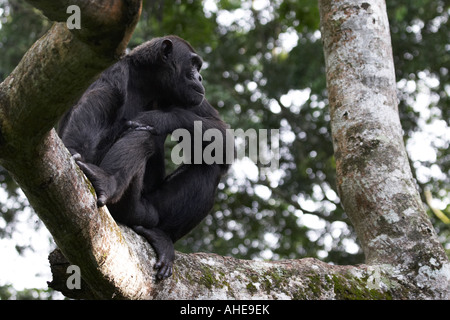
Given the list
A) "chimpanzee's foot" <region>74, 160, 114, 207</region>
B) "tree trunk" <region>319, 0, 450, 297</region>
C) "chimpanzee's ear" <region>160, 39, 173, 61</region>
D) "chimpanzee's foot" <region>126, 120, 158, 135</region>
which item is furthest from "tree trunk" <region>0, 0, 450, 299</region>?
"chimpanzee's ear" <region>160, 39, 173, 61</region>

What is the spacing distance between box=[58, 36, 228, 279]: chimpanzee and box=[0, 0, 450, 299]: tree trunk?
446 mm

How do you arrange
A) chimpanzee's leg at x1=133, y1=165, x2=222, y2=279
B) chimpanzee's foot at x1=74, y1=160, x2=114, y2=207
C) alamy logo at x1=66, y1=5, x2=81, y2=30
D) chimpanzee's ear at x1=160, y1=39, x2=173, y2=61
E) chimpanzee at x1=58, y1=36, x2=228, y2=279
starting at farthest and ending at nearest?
chimpanzee's ear at x1=160, y1=39, x2=173, y2=61 → chimpanzee's leg at x1=133, y1=165, x2=222, y2=279 → chimpanzee at x1=58, y1=36, x2=228, y2=279 → chimpanzee's foot at x1=74, y1=160, x2=114, y2=207 → alamy logo at x1=66, y1=5, x2=81, y2=30

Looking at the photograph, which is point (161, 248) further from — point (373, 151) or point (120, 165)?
point (373, 151)

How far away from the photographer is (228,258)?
499 cm

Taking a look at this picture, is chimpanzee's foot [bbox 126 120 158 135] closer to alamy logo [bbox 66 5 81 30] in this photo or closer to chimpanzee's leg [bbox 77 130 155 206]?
chimpanzee's leg [bbox 77 130 155 206]

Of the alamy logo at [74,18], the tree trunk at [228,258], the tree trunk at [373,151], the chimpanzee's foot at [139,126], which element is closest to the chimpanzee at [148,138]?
the chimpanzee's foot at [139,126]

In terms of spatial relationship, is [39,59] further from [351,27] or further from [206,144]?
[351,27]

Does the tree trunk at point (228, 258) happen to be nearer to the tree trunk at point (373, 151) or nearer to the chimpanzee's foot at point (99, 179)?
the tree trunk at point (373, 151)

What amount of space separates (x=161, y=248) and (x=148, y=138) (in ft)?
3.49

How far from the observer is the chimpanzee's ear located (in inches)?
258

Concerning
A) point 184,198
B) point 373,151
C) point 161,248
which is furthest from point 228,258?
point 373,151

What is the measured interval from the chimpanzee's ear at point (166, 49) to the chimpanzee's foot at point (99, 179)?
2253 millimetres

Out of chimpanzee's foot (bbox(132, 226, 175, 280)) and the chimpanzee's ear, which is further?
the chimpanzee's ear
